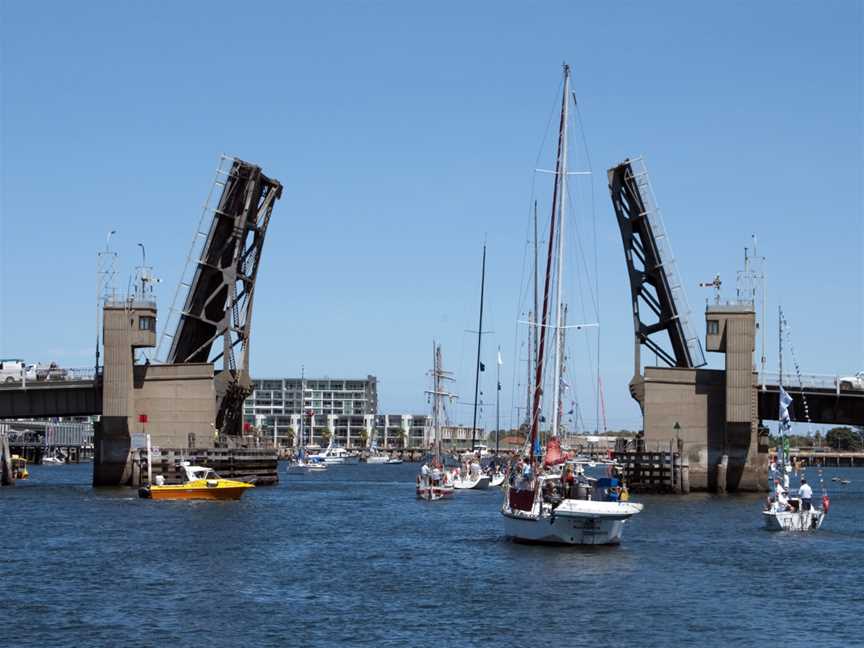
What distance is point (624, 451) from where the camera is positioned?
7206 centimetres

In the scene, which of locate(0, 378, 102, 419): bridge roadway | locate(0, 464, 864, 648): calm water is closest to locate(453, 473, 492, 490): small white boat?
locate(0, 378, 102, 419): bridge roadway

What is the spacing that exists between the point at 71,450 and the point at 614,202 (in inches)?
4484

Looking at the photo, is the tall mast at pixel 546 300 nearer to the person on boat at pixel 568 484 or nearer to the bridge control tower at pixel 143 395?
the person on boat at pixel 568 484

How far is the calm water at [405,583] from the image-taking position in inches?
1122

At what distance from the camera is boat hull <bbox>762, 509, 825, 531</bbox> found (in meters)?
49.2

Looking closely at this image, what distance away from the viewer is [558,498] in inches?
1587

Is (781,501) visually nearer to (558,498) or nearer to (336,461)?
(558,498)

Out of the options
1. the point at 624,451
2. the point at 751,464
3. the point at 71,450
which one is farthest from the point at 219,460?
the point at 71,450

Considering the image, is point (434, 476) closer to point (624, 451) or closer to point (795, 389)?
point (624, 451)

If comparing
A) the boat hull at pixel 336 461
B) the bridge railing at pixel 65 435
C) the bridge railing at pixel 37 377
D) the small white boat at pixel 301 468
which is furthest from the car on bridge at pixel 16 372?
the boat hull at pixel 336 461

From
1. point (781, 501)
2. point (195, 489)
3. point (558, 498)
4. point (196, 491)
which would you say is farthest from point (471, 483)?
point (558, 498)

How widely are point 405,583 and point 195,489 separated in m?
27.0

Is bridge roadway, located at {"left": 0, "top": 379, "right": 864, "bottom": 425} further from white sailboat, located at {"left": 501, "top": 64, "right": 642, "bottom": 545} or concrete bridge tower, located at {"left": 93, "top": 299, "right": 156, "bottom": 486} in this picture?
white sailboat, located at {"left": 501, "top": 64, "right": 642, "bottom": 545}

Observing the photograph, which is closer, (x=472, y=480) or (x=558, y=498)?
(x=558, y=498)
